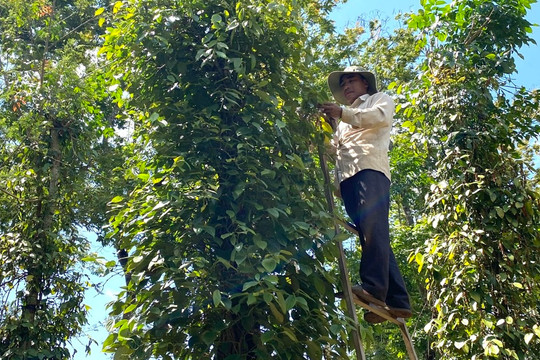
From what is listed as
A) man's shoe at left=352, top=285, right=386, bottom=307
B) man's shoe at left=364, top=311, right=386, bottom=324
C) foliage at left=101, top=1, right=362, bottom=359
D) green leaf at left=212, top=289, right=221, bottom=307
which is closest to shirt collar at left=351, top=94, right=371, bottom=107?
foliage at left=101, top=1, right=362, bottom=359

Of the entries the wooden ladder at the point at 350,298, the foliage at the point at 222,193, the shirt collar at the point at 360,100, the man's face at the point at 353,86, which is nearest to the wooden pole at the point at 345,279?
the wooden ladder at the point at 350,298

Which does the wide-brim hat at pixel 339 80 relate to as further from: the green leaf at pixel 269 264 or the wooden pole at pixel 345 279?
the green leaf at pixel 269 264

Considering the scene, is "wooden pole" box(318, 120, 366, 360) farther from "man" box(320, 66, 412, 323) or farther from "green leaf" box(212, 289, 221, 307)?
"green leaf" box(212, 289, 221, 307)

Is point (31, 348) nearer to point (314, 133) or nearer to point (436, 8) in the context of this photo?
point (314, 133)

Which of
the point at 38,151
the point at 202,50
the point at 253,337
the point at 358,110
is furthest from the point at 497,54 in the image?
the point at 38,151

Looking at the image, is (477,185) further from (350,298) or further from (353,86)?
(350,298)

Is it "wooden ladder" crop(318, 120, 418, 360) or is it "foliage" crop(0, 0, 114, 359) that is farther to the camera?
"foliage" crop(0, 0, 114, 359)

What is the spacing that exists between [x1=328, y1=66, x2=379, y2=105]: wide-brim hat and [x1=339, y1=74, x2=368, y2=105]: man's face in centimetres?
3

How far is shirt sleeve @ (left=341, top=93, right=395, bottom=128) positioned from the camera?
10.6 ft

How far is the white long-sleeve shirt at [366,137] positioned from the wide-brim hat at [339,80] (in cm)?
23

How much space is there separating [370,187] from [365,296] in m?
0.60

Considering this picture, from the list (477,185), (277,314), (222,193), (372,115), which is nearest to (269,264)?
(277,314)

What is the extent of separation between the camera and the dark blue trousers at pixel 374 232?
122 inches

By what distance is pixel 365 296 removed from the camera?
10.1 feet
